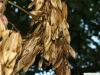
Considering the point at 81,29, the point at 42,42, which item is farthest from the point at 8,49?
the point at 81,29

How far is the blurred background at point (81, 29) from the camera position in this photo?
3.60 meters

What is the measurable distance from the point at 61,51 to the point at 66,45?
5 cm

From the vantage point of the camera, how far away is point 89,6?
12.1 ft

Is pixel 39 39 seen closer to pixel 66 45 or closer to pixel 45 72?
pixel 66 45

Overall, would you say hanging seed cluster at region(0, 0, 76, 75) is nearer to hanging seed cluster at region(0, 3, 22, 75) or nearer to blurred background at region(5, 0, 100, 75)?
hanging seed cluster at region(0, 3, 22, 75)

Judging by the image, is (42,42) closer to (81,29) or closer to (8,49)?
(8,49)

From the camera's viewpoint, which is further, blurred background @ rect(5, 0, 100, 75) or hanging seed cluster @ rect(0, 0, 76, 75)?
blurred background @ rect(5, 0, 100, 75)

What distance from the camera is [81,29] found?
3803 mm

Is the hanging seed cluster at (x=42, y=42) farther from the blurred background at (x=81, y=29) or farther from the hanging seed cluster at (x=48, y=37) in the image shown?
the blurred background at (x=81, y=29)

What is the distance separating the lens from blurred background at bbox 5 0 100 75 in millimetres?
3600

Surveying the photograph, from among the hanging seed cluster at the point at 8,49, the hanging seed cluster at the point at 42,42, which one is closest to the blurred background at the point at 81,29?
the hanging seed cluster at the point at 42,42

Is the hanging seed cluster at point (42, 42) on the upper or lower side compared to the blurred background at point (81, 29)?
upper

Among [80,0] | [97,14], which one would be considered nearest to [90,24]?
[97,14]

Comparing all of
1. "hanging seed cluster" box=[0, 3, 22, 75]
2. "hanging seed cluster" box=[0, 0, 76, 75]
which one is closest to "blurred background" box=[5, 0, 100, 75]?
"hanging seed cluster" box=[0, 0, 76, 75]
